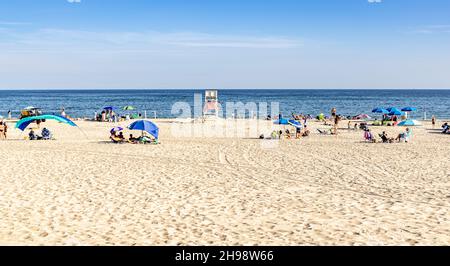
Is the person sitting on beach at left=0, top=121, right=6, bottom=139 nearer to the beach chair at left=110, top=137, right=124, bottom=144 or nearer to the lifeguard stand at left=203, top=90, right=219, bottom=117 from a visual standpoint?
the beach chair at left=110, top=137, right=124, bottom=144

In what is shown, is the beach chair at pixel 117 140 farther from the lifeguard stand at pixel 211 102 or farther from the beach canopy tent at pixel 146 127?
the lifeguard stand at pixel 211 102

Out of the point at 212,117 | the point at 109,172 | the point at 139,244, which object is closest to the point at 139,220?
the point at 139,244

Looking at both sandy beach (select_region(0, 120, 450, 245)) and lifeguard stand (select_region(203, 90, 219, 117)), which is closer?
sandy beach (select_region(0, 120, 450, 245))

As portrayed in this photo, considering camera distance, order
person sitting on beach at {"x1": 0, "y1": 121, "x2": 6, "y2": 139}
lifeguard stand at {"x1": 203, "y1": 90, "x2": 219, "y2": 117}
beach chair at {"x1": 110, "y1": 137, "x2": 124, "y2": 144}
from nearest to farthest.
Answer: beach chair at {"x1": 110, "y1": 137, "x2": 124, "y2": 144}
person sitting on beach at {"x1": 0, "y1": 121, "x2": 6, "y2": 139}
lifeguard stand at {"x1": 203, "y1": 90, "x2": 219, "y2": 117}

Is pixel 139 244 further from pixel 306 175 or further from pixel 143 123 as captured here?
pixel 143 123

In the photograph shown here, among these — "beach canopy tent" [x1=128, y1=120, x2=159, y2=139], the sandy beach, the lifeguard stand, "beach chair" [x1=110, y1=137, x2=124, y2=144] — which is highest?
the lifeguard stand

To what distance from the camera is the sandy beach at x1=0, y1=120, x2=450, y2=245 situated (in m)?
7.82

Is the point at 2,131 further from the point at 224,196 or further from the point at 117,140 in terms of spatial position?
the point at 224,196

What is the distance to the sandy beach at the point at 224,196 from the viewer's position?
25.7ft

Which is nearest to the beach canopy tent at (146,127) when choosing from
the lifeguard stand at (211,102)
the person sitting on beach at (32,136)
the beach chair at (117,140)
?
the beach chair at (117,140)

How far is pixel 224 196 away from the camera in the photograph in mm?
10844

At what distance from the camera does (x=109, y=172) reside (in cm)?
1417

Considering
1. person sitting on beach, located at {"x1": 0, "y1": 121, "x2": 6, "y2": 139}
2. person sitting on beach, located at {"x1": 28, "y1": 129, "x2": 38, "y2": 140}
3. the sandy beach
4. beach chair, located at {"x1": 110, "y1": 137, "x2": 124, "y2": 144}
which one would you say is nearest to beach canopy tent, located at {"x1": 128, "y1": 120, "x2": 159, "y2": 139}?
beach chair, located at {"x1": 110, "y1": 137, "x2": 124, "y2": 144}

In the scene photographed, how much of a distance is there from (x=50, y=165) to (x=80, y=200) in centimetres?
568
